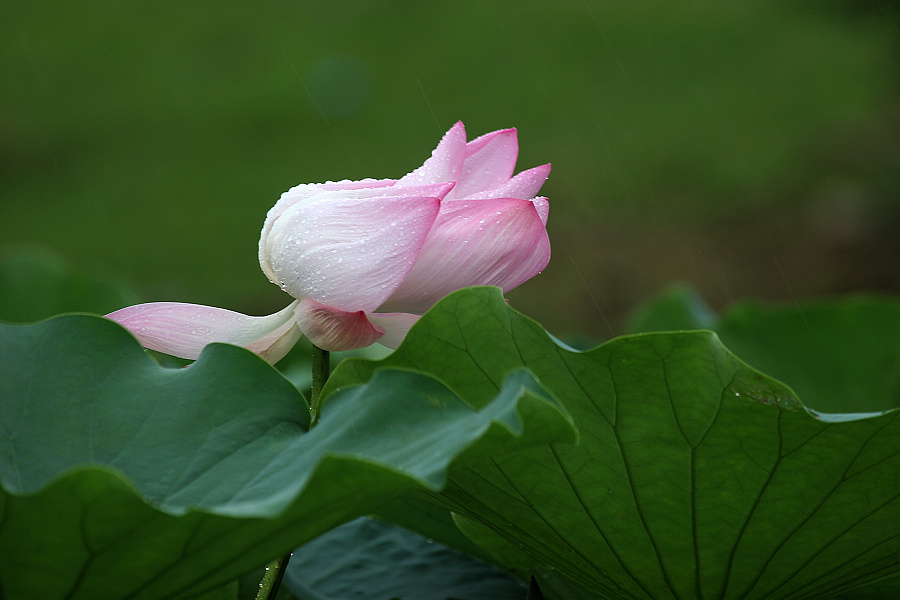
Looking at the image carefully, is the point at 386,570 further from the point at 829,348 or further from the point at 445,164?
the point at 829,348

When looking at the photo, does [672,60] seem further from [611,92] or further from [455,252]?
[455,252]

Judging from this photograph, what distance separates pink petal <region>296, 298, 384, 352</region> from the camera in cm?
48

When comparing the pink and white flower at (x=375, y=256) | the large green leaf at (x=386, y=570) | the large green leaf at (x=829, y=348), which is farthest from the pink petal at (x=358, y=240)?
the large green leaf at (x=829, y=348)

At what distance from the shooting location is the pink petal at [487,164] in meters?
0.54

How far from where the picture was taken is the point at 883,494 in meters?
0.45

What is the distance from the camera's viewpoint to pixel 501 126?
16.6ft

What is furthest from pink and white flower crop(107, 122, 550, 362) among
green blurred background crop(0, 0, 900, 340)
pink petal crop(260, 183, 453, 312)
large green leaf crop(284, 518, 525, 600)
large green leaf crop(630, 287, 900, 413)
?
green blurred background crop(0, 0, 900, 340)

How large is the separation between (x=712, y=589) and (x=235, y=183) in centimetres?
442

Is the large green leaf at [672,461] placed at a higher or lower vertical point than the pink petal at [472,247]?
lower

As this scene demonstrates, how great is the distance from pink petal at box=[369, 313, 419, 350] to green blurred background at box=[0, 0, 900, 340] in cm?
240

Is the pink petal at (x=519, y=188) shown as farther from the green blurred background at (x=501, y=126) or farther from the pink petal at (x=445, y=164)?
the green blurred background at (x=501, y=126)

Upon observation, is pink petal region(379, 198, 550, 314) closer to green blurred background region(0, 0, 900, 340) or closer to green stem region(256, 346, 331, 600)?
green stem region(256, 346, 331, 600)

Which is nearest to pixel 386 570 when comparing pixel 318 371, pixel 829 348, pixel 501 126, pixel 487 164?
pixel 318 371

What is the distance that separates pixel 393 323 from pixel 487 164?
12cm
